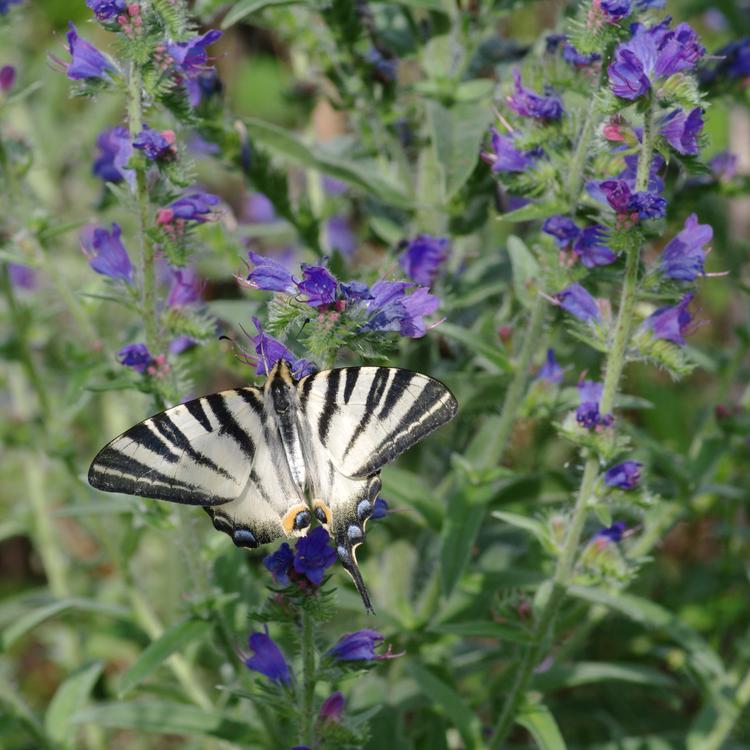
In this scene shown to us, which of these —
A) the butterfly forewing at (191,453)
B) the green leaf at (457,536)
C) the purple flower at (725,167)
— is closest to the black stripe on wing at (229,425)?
the butterfly forewing at (191,453)

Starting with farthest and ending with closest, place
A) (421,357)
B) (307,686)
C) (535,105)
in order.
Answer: (421,357) → (535,105) → (307,686)

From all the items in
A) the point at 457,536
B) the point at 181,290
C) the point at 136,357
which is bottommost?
the point at 457,536

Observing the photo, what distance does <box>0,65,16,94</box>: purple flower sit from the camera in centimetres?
293

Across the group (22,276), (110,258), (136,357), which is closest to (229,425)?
(136,357)

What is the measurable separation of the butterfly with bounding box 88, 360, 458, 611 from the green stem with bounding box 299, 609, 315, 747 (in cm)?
20

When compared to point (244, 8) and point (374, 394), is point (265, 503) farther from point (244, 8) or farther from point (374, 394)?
point (244, 8)

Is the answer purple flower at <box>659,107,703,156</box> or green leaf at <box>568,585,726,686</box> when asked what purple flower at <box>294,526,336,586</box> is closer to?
green leaf at <box>568,585,726,686</box>

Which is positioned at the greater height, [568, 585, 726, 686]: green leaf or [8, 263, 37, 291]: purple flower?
[8, 263, 37, 291]: purple flower

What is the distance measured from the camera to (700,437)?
339 centimetres

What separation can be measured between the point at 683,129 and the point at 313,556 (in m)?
1.17

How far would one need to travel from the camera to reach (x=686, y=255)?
228cm

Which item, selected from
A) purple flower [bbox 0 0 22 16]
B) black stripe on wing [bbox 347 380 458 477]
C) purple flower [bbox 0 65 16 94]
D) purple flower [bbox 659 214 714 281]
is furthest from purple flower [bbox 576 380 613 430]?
purple flower [bbox 0 0 22 16]

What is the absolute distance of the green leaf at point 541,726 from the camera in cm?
246

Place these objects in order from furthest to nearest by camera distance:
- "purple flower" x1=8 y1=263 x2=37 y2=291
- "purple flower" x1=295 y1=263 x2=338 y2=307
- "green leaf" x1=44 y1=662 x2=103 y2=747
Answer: "purple flower" x1=8 y1=263 x2=37 y2=291
"green leaf" x1=44 y1=662 x2=103 y2=747
"purple flower" x1=295 y1=263 x2=338 y2=307
